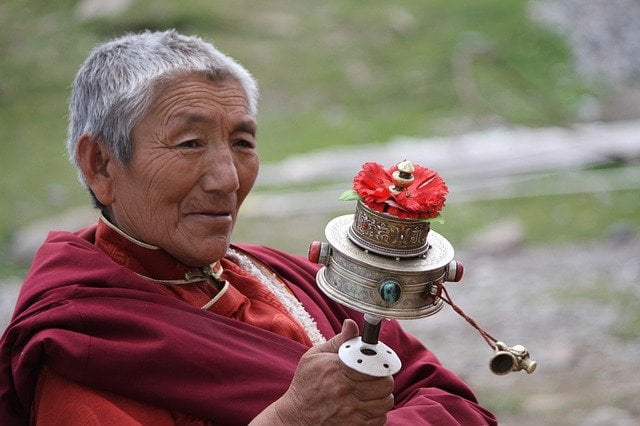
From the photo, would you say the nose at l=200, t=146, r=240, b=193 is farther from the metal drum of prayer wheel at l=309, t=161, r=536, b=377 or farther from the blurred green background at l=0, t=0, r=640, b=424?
the blurred green background at l=0, t=0, r=640, b=424

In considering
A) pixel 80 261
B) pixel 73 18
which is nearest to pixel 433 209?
pixel 80 261

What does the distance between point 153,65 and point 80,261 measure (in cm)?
55

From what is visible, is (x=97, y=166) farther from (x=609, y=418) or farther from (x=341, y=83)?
(x=341, y=83)

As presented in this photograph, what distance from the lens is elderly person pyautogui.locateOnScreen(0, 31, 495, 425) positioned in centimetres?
248

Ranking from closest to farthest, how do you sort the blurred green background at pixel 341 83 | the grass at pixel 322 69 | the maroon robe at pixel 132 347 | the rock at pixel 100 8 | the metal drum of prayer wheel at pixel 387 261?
the metal drum of prayer wheel at pixel 387 261
the maroon robe at pixel 132 347
the blurred green background at pixel 341 83
the grass at pixel 322 69
the rock at pixel 100 8

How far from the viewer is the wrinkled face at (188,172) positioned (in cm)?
265

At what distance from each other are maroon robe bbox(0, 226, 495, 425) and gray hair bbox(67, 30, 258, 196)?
1.01ft

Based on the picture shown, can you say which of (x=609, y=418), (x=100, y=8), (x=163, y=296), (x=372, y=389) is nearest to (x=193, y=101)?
(x=163, y=296)

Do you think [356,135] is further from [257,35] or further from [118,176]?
[118,176]

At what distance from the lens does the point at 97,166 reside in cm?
277

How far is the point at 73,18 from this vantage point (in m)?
12.5

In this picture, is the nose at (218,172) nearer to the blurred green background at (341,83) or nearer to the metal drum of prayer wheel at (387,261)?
the metal drum of prayer wheel at (387,261)

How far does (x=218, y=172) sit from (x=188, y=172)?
3.1 inches

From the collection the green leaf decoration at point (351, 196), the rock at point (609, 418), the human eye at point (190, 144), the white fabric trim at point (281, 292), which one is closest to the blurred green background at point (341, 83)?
the rock at point (609, 418)
